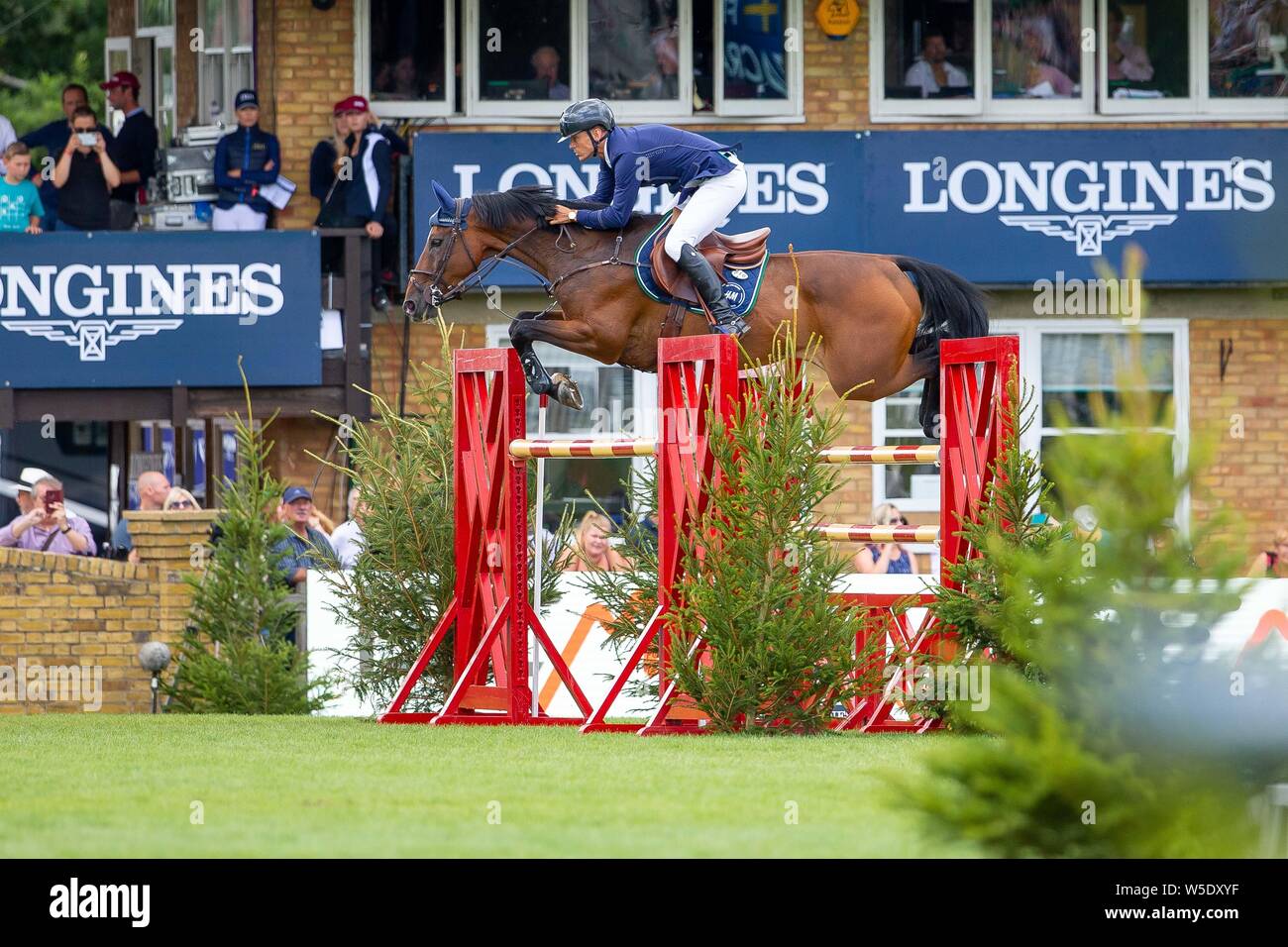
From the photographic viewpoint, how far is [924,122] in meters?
18.5

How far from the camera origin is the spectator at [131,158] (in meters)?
18.0

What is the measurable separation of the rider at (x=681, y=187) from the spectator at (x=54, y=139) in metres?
8.10

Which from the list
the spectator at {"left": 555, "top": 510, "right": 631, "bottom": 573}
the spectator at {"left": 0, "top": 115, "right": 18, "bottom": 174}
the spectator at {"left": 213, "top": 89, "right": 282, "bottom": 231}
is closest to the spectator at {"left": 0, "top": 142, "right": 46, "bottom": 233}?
the spectator at {"left": 0, "top": 115, "right": 18, "bottom": 174}

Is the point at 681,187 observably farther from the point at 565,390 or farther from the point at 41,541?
the point at 41,541

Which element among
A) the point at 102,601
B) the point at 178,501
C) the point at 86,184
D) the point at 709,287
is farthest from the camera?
the point at 86,184

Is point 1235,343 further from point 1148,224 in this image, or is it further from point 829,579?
point 829,579

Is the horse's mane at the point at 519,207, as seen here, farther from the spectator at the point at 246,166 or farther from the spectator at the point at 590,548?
the spectator at the point at 246,166

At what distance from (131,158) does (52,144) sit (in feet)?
3.11

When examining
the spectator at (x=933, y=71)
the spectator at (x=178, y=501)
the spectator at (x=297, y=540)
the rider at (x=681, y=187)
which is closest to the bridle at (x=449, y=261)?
the rider at (x=681, y=187)

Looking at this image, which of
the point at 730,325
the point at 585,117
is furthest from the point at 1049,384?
the point at 585,117

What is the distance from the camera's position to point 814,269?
1205 centimetres

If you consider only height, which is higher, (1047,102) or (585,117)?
(1047,102)

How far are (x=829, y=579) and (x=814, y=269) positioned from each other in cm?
305
